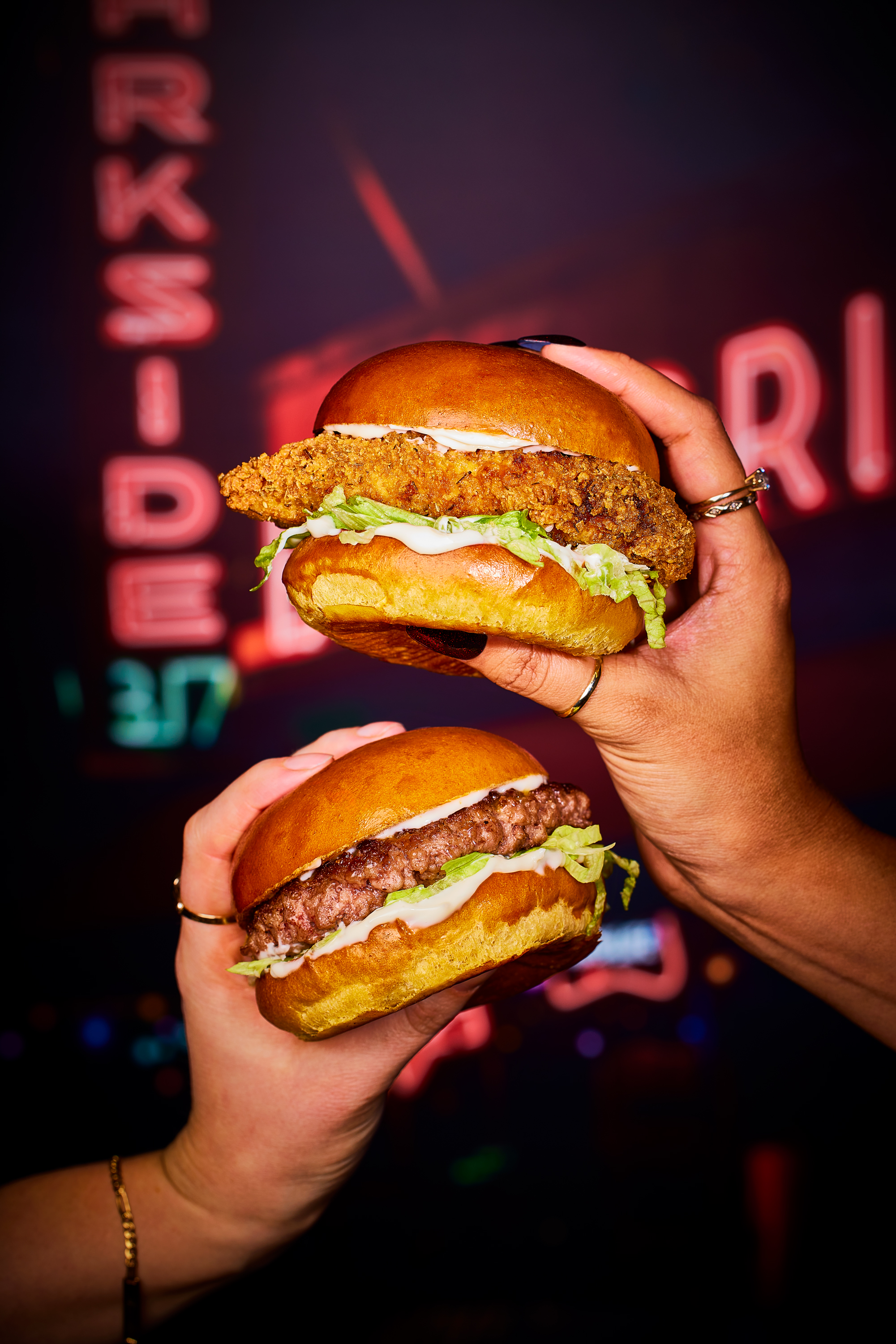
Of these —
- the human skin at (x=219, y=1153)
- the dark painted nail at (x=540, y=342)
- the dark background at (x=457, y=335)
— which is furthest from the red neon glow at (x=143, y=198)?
the human skin at (x=219, y=1153)

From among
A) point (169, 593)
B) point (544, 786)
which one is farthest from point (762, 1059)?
point (169, 593)

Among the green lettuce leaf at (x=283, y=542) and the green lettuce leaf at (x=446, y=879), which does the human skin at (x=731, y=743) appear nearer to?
the green lettuce leaf at (x=446, y=879)

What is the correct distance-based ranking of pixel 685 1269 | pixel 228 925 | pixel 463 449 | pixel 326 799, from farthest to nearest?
pixel 685 1269 < pixel 228 925 < pixel 326 799 < pixel 463 449

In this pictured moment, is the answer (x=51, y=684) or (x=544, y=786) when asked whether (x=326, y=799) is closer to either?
(x=544, y=786)

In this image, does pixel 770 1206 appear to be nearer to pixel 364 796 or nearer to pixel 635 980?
pixel 635 980

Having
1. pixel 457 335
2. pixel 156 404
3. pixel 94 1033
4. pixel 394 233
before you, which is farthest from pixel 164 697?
pixel 394 233

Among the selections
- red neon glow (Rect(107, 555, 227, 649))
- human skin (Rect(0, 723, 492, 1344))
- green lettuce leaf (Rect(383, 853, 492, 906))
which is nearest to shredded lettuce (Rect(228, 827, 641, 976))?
green lettuce leaf (Rect(383, 853, 492, 906))
